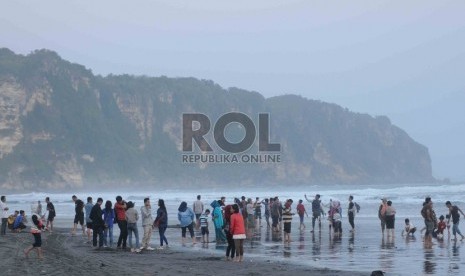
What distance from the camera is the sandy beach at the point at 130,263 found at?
685 inches

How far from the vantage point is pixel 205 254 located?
22828mm

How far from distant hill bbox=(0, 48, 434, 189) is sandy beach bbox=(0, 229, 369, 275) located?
274 feet

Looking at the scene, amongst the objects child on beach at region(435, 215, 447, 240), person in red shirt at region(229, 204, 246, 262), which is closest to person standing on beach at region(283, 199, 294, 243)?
child on beach at region(435, 215, 447, 240)

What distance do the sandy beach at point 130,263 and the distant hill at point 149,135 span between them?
8362 centimetres

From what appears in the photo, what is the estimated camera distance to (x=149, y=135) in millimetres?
131500

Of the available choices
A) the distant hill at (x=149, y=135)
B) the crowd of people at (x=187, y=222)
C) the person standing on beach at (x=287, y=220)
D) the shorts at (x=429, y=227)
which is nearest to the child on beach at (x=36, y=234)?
the crowd of people at (x=187, y=222)

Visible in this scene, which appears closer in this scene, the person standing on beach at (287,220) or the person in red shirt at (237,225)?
the person in red shirt at (237,225)

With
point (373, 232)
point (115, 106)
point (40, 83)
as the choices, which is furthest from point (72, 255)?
point (115, 106)

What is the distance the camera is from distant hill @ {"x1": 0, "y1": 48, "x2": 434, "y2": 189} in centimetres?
11062

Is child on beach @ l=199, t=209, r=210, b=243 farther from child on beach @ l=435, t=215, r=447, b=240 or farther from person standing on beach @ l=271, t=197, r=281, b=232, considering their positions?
child on beach @ l=435, t=215, r=447, b=240

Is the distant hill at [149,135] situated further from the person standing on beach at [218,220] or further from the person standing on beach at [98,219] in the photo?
the person standing on beach at [98,219]

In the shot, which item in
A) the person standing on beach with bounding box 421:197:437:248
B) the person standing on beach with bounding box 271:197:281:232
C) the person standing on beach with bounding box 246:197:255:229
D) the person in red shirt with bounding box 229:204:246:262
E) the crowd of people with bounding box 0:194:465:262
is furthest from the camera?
the person standing on beach with bounding box 271:197:281:232

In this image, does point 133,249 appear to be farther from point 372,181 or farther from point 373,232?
point 372,181

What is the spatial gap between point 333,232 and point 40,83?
93703 mm
